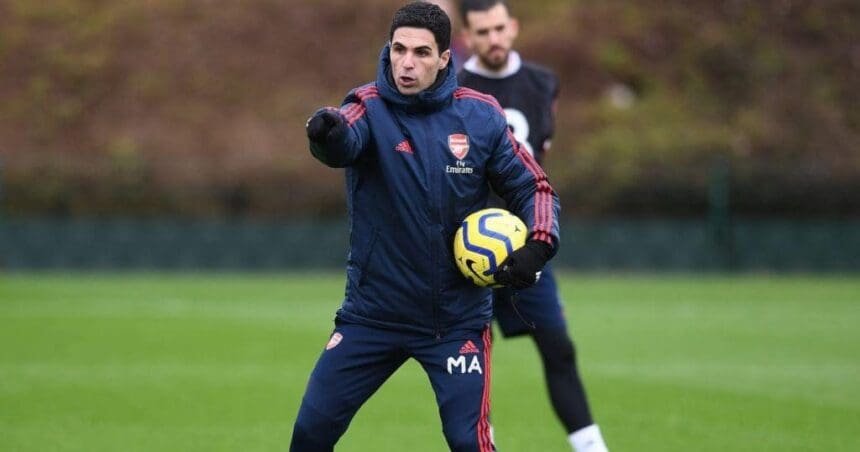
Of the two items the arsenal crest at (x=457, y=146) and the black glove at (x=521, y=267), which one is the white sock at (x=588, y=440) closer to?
the black glove at (x=521, y=267)

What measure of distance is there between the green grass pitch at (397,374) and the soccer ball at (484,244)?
3.08 metres

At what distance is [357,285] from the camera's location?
18.4 feet

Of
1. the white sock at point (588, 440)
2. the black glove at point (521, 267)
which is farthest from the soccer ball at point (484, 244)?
the white sock at point (588, 440)

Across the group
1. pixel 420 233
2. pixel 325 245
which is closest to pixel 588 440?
pixel 420 233

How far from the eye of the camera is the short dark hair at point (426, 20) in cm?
544

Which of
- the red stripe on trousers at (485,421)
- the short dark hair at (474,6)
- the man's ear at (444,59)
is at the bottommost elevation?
the red stripe on trousers at (485,421)

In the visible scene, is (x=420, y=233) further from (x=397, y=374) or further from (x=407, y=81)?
(x=397, y=374)

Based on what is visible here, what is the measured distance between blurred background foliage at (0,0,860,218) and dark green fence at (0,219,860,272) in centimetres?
197

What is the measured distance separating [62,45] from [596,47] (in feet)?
40.2

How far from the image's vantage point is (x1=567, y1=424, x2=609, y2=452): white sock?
7195 mm

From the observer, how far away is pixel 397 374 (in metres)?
12.0

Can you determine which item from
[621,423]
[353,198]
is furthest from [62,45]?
[353,198]

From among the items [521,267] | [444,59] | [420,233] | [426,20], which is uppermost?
[426,20]

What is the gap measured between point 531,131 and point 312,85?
24627 mm
